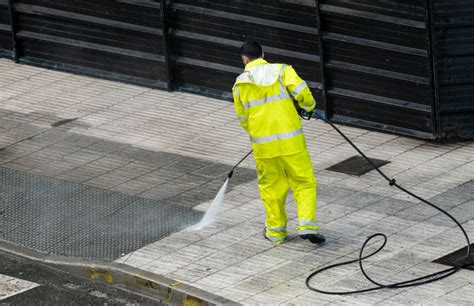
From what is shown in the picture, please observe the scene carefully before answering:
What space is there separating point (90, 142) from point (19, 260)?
3.19m

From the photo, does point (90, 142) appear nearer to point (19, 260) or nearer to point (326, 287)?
point (19, 260)

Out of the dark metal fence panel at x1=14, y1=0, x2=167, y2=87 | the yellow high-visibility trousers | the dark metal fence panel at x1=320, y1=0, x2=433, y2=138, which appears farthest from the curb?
the dark metal fence panel at x1=14, y1=0, x2=167, y2=87

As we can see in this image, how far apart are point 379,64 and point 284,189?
342 centimetres

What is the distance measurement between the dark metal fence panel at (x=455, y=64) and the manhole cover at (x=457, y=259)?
10.7 ft

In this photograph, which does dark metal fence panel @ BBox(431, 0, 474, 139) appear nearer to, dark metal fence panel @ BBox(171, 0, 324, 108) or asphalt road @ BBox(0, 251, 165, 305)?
dark metal fence panel @ BBox(171, 0, 324, 108)

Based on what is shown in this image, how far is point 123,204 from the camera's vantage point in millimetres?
13547

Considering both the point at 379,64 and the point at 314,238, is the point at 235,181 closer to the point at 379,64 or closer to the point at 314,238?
the point at 314,238

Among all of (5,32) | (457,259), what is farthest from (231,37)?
(457,259)

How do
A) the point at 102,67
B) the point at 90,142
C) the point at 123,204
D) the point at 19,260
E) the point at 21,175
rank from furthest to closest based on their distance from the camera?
the point at 102,67 → the point at 90,142 → the point at 21,175 → the point at 123,204 → the point at 19,260

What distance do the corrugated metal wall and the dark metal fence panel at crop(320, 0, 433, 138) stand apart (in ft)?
0.04

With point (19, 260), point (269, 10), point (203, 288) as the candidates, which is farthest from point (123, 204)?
point (269, 10)

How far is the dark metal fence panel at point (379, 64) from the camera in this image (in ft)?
48.1

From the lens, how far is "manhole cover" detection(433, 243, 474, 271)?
11.4 metres

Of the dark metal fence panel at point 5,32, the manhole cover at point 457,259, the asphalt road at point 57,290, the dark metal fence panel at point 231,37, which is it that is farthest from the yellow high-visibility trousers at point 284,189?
the dark metal fence panel at point 5,32
